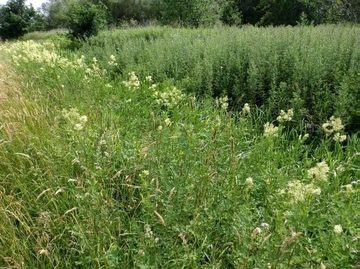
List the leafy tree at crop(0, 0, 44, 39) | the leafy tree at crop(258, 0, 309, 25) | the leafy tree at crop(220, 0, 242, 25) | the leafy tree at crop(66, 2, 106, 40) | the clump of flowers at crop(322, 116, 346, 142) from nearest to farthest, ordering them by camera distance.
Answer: the clump of flowers at crop(322, 116, 346, 142), the leafy tree at crop(66, 2, 106, 40), the leafy tree at crop(258, 0, 309, 25), the leafy tree at crop(220, 0, 242, 25), the leafy tree at crop(0, 0, 44, 39)

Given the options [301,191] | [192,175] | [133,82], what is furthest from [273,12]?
[301,191]

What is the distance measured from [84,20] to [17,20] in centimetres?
2238

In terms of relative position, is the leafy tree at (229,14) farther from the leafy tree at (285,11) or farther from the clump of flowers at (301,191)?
the clump of flowers at (301,191)

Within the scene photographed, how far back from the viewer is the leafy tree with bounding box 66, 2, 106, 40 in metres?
11.0

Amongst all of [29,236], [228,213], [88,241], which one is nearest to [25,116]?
[29,236]

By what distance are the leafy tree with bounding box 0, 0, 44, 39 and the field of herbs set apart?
29985 mm

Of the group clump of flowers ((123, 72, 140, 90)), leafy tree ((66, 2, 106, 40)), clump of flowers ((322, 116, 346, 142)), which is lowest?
clump of flowers ((322, 116, 346, 142))

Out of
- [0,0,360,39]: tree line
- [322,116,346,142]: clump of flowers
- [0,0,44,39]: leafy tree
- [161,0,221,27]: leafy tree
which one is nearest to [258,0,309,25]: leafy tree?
[0,0,360,39]: tree line

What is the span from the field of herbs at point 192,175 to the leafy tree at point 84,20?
7973mm

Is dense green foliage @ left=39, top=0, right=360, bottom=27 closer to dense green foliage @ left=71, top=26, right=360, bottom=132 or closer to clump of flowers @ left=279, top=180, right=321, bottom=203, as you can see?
dense green foliage @ left=71, top=26, right=360, bottom=132

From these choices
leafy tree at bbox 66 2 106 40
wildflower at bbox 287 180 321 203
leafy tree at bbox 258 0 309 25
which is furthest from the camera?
leafy tree at bbox 258 0 309 25

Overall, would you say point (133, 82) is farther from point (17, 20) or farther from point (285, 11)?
point (17, 20)

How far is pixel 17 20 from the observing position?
28.9 metres

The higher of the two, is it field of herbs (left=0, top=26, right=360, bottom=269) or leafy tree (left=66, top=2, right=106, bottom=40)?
leafy tree (left=66, top=2, right=106, bottom=40)
